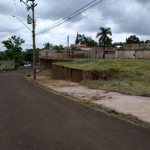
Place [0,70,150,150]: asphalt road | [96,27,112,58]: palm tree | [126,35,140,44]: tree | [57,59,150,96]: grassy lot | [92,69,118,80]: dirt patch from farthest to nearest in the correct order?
[126,35,140,44]: tree < [96,27,112,58]: palm tree < [92,69,118,80]: dirt patch < [57,59,150,96]: grassy lot < [0,70,150,150]: asphalt road

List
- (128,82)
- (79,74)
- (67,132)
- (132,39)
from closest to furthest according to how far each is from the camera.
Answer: (67,132)
(128,82)
(79,74)
(132,39)

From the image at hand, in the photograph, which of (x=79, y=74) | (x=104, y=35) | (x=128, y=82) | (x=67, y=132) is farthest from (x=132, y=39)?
(x=67, y=132)

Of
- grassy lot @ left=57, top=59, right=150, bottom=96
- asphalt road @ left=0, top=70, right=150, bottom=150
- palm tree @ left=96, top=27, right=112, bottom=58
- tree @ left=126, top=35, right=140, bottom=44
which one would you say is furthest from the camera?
tree @ left=126, top=35, right=140, bottom=44

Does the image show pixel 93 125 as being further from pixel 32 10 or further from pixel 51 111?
pixel 32 10

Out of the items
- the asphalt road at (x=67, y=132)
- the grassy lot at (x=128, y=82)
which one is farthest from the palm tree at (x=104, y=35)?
the asphalt road at (x=67, y=132)

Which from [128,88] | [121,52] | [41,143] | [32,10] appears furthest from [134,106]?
[121,52]

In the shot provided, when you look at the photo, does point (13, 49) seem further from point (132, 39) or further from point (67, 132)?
point (67, 132)

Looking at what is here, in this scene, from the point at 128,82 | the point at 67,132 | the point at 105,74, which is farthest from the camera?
the point at 105,74

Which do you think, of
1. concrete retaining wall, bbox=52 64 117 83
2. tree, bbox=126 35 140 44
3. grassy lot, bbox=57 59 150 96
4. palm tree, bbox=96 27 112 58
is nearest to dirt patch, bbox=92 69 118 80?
concrete retaining wall, bbox=52 64 117 83

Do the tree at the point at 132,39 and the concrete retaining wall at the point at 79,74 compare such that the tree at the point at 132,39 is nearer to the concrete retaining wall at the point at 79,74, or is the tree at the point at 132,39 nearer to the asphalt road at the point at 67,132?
the concrete retaining wall at the point at 79,74

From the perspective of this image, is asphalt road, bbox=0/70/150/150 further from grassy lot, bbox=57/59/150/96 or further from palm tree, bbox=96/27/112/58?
palm tree, bbox=96/27/112/58

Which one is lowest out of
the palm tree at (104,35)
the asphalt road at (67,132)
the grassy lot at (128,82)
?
the asphalt road at (67,132)

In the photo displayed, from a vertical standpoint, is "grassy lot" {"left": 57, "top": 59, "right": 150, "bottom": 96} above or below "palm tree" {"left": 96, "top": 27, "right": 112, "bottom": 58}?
below

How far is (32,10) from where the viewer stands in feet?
108
